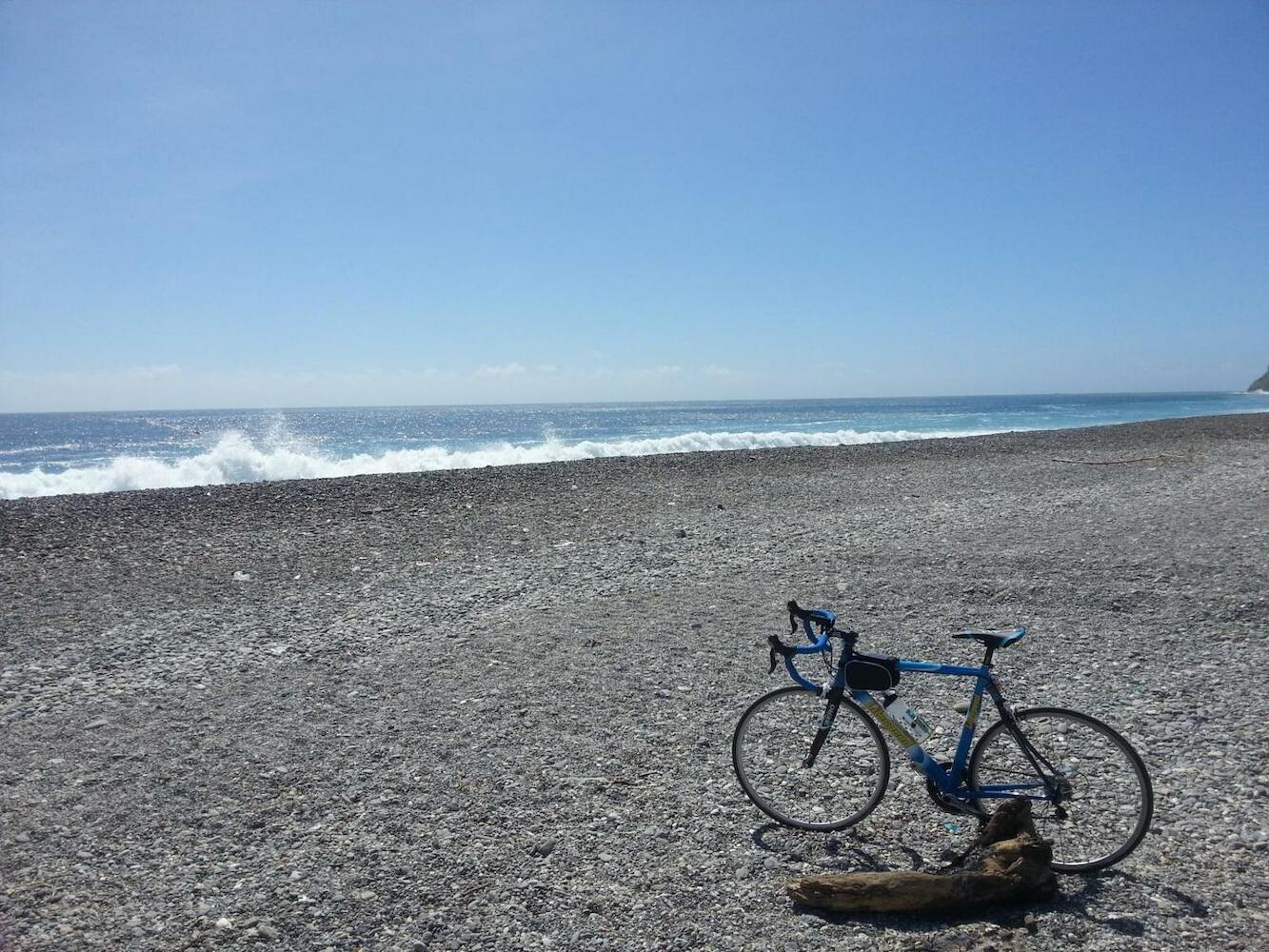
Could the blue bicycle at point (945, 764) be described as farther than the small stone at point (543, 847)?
No

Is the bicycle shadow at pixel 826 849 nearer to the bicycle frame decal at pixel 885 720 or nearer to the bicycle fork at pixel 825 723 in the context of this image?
the bicycle fork at pixel 825 723

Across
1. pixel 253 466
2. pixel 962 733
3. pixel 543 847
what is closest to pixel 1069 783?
pixel 962 733

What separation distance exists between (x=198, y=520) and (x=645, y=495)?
7.79m

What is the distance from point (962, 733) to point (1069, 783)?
51 cm

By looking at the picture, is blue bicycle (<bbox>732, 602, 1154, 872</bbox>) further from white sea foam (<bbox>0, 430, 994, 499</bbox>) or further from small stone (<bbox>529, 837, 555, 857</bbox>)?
white sea foam (<bbox>0, 430, 994, 499</bbox>)

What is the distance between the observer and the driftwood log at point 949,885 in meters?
3.23

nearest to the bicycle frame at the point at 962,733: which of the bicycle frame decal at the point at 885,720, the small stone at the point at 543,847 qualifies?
the bicycle frame decal at the point at 885,720

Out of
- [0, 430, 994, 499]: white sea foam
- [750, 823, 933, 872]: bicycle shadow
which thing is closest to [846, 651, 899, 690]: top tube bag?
[750, 823, 933, 872]: bicycle shadow

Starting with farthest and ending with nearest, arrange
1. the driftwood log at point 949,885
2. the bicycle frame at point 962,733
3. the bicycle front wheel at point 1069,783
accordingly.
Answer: the bicycle frame at point 962,733 < the bicycle front wheel at point 1069,783 < the driftwood log at point 949,885

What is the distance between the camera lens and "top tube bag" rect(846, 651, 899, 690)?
3791 millimetres

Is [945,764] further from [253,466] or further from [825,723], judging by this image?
[253,466]

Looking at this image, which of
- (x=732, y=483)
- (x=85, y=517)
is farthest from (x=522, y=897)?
(x=732, y=483)

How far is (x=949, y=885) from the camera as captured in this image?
323 centimetres

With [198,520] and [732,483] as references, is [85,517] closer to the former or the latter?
[198,520]
